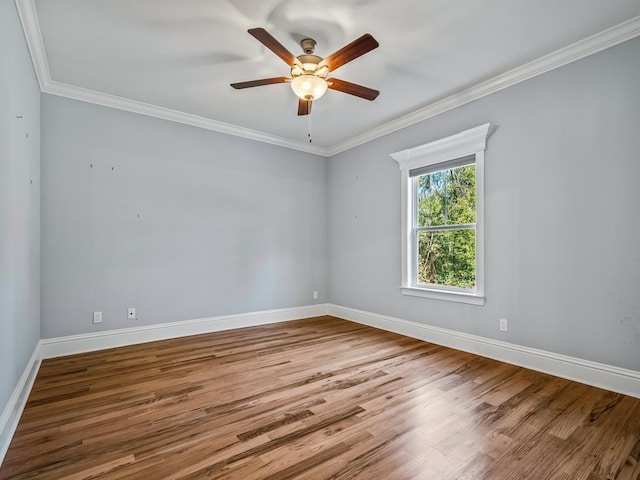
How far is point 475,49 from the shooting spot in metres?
2.73

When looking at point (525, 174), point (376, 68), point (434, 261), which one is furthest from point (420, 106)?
point (434, 261)

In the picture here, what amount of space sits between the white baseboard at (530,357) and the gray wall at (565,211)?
0.21ft

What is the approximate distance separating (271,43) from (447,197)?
2.60 m

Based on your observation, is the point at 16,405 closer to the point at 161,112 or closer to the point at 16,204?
the point at 16,204

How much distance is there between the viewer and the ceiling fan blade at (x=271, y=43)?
2014 mm

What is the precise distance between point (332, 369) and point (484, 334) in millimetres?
1631

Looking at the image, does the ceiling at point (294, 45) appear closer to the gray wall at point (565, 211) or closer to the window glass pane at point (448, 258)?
the gray wall at point (565, 211)

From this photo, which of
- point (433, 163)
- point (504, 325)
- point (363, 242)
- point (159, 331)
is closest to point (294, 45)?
point (433, 163)

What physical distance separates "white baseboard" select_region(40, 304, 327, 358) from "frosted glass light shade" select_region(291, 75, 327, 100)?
3.06 meters

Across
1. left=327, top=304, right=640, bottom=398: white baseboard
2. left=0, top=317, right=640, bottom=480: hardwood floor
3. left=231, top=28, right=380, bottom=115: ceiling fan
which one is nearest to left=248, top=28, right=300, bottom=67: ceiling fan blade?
left=231, top=28, right=380, bottom=115: ceiling fan

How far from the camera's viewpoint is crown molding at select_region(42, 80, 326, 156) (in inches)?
132

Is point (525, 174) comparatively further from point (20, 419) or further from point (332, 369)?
point (20, 419)

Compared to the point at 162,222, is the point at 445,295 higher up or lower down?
lower down

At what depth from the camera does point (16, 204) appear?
2.22 m
